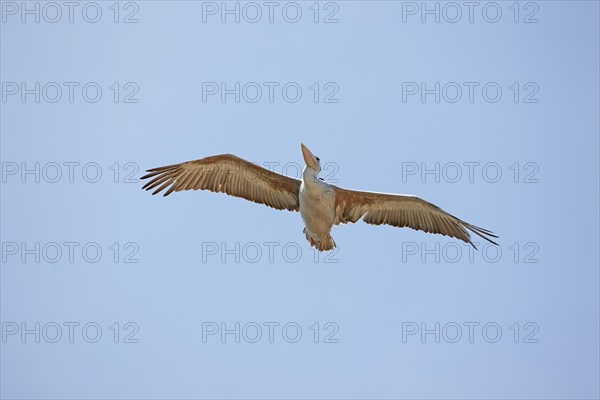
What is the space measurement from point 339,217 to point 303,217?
Answer: 913 millimetres

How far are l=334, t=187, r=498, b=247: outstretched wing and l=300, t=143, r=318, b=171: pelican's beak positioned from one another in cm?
98

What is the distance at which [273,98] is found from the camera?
76.8 ft

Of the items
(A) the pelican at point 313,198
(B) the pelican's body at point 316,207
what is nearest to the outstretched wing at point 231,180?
(A) the pelican at point 313,198

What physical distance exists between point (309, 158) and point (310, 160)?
5 centimetres

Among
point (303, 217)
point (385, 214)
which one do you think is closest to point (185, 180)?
point (303, 217)

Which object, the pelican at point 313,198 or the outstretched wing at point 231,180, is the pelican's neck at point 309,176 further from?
the outstretched wing at point 231,180

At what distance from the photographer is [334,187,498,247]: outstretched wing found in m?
19.9

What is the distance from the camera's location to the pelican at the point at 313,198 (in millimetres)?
19406

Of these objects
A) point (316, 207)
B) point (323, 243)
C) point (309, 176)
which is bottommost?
point (323, 243)

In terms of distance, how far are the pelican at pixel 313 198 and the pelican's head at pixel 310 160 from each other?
24mm

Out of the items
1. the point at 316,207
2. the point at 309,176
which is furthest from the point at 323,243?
the point at 309,176

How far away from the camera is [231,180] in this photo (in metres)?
20.2

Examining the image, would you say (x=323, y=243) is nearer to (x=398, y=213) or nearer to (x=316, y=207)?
(x=316, y=207)

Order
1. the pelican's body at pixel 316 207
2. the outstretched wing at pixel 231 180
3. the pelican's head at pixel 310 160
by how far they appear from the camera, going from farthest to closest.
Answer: the outstretched wing at pixel 231 180
the pelican's body at pixel 316 207
the pelican's head at pixel 310 160
